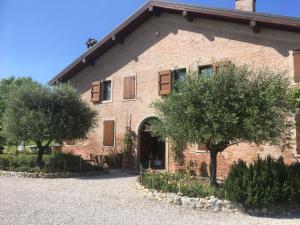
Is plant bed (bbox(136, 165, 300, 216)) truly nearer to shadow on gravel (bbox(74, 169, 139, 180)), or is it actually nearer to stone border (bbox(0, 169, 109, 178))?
shadow on gravel (bbox(74, 169, 139, 180))

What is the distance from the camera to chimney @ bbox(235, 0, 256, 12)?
55.6 ft

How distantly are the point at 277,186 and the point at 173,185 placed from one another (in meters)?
2.95

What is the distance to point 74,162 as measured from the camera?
16984 mm

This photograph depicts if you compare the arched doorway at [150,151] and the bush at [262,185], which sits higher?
the arched doorway at [150,151]

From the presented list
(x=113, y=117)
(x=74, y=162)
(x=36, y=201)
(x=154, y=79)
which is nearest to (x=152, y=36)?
(x=154, y=79)

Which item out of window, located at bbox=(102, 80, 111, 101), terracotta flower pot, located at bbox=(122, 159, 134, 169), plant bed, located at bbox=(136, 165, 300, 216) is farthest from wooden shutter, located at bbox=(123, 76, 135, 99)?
plant bed, located at bbox=(136, 165, 300, 216)

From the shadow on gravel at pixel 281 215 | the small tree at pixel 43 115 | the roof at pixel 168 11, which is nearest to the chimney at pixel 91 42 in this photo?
the roof at pixel 168 11

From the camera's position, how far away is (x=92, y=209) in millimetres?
9336

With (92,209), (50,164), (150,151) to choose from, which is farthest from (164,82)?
(92,209)

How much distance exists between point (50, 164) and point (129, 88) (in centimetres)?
568

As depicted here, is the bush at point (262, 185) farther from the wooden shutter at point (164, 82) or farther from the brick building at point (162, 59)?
the wooden shutter at point (164, 82)

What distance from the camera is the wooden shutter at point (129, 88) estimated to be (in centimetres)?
1902

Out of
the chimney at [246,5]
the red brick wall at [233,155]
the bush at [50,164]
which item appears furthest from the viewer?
the chimney at [246,5]

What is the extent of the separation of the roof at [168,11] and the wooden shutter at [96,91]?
1.41 metres
